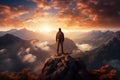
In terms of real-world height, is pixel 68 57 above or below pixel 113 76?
above

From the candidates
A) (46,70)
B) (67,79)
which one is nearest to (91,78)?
(67,79)

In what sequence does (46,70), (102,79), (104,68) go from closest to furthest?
(46,70), (102,79), (104,68)

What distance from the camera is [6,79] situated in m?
64.4

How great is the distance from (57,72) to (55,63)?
2166mm

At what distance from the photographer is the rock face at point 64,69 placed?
41.7m

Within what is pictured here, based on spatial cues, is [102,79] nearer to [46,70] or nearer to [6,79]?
[46,70]

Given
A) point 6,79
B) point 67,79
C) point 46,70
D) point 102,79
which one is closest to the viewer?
point 67,79

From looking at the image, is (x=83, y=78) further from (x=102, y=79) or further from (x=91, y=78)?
(x=102, y=79)

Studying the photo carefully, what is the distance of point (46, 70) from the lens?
44.3 meters

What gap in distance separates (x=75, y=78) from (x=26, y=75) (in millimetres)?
23055

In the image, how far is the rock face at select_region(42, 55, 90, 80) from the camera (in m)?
41.7

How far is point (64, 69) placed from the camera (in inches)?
1642

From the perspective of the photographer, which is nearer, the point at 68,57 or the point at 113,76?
the point at 68,57

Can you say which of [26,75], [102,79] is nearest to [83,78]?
[102,79]
